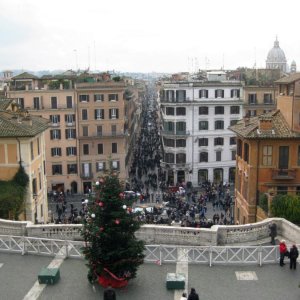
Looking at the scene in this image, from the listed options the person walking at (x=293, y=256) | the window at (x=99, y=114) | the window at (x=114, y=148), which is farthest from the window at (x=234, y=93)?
the person walking at (x=293, y=256)

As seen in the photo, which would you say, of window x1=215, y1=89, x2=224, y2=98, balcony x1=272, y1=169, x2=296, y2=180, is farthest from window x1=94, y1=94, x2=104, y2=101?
balcony x1=272, y1=169, x2=296, y2=180

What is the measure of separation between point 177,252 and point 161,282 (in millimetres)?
3295

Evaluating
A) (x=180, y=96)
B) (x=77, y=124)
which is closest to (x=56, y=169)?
(x=77, y=124)

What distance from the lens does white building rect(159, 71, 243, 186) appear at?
72.5 meters

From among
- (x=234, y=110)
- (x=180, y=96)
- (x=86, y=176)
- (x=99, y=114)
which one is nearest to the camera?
(x=99, y=114)

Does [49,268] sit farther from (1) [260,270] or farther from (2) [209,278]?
(1) [260,270]

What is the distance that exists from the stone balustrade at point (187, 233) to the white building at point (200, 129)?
46.4 meters

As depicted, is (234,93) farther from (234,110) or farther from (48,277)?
(48,277)

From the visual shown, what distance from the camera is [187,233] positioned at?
2598 centimetres

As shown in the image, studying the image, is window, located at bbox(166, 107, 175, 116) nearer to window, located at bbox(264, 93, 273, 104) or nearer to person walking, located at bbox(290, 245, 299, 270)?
window, located at bbox(264, 93, 273, 104)

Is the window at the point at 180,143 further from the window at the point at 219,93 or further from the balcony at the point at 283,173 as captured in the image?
the balcony at the point at 283,173

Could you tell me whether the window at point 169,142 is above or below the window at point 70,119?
below

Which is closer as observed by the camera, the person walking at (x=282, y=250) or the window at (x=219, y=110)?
the person walking at (x=282, y=250)

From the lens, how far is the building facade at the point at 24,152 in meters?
38.3
